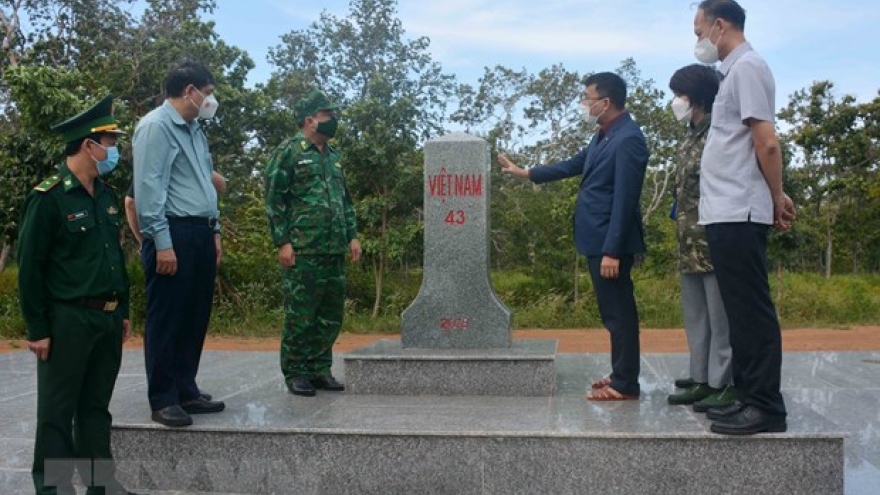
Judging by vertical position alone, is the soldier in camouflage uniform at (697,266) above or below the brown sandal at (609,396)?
above

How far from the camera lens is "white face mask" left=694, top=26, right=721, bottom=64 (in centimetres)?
358

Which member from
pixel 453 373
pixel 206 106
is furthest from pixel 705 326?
pixel 206 106

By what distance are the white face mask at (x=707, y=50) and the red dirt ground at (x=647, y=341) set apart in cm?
547

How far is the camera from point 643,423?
3.73m

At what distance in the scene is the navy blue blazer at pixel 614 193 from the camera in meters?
4.20

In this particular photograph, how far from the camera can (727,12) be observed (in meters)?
3.53

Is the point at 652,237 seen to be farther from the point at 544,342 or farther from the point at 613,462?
the point at 613,462

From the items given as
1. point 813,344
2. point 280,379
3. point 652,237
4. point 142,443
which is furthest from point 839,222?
point 142,443

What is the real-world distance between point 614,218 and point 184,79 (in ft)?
7.54

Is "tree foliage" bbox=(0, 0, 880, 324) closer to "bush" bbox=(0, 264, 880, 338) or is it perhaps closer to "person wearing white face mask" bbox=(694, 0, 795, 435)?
"bush" bbox=(0, 264, 880, 338)

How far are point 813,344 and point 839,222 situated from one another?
13.7 metres

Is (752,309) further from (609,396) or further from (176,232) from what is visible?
(176,232)

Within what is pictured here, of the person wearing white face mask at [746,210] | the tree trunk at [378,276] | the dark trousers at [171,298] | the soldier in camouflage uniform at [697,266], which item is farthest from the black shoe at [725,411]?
the tree trunk at [378,276]

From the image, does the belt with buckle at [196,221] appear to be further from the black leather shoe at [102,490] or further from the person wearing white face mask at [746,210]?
the person wearing white face mask at [746,210]
